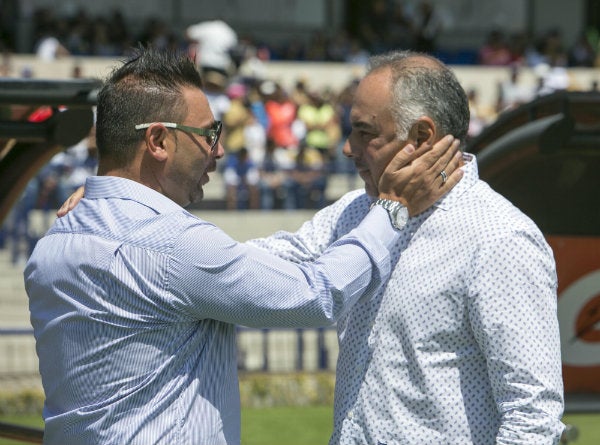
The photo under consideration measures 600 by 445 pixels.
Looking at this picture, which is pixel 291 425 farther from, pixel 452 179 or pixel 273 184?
pixel 452 179

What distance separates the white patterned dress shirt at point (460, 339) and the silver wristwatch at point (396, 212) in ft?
0.50

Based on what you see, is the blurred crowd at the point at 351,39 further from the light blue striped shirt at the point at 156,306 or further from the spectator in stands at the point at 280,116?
the light blue striped shirt at the point at 156,306

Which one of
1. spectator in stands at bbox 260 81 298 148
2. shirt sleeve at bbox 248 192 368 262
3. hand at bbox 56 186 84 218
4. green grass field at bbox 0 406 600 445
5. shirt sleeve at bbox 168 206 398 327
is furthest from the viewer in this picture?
spectator in stands at bbox 260 81 298 148

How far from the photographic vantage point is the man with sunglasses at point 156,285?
7.98 ft

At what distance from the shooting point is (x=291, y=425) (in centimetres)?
841

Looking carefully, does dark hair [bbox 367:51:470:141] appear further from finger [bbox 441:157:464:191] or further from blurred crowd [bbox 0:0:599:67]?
blurred crowd [bbox 0:0:599:67]

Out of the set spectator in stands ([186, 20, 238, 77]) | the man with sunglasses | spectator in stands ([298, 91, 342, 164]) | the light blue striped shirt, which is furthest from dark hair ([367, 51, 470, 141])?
spectator in stands ([186, 20, 238, 77])

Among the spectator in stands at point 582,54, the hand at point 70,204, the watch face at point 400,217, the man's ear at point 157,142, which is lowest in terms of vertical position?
the spectator in stands at point 582,54

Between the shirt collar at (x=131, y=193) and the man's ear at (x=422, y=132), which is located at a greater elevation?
the man's ear at (x=422, y=132)

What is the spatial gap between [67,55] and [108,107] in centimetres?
1640

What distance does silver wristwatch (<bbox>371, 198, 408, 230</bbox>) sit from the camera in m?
2.65

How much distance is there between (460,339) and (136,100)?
1.00 m

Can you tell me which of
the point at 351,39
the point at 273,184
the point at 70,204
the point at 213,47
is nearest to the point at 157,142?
the point at 70,204

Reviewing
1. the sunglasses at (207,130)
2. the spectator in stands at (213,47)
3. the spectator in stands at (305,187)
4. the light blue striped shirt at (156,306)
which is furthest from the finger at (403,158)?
the spectator in stands at (213,47)
